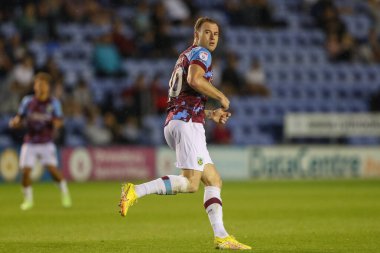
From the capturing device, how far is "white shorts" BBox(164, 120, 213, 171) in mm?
8773

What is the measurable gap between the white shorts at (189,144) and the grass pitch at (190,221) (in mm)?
909

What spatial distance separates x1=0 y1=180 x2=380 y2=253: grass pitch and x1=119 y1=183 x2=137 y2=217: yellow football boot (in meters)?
0.58

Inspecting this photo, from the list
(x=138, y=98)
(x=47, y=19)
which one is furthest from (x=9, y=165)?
(x=47, y=19)

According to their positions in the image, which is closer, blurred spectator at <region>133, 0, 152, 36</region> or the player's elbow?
the player's elbow

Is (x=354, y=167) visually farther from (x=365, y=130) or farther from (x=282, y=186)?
(x=282, y=186)

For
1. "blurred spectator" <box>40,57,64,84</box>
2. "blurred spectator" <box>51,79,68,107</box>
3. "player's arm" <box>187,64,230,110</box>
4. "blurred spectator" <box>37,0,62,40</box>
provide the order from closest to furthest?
"player's arm" <box>187,64,230,110</box>, "blurred spectator" <box>51,79,68,107</box>, "blurred spectator" <box>40,57,64,84</box>, "blurred spectator" <box>37,0,62,40</box>

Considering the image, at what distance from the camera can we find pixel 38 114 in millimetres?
15883

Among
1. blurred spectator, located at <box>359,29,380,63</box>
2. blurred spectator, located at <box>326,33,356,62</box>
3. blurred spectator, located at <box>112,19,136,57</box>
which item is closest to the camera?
blurred spectator, located at <box>112,19,136,57</box>

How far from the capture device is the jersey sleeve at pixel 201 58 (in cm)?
872

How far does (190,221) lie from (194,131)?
4.18 metres

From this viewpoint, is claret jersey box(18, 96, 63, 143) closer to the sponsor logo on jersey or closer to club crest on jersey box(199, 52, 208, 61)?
the sponsor logo on jersey

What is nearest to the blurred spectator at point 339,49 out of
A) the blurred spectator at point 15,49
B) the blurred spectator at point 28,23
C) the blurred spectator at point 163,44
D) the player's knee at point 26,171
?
the blurred spectator at point 163,44

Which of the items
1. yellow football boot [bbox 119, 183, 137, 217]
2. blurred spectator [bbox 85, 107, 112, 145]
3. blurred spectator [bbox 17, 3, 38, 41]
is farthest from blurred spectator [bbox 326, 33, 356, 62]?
yellow football boot [bbox 119, 183, 137, 217]

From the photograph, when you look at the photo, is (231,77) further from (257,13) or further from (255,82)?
(257,13)
